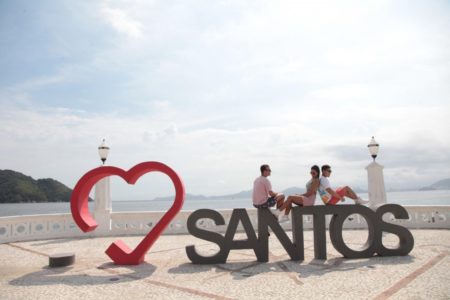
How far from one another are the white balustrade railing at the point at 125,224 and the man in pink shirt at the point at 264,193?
614cm

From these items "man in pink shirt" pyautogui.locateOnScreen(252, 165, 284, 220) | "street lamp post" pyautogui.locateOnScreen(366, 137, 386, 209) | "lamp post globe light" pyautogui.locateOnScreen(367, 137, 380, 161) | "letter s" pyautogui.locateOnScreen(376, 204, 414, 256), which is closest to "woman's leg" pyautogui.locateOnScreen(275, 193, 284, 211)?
"man in pink shirt" pyautogui.locateOnScreen(252, 165, 284, 220)

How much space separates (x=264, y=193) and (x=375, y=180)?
321 inches

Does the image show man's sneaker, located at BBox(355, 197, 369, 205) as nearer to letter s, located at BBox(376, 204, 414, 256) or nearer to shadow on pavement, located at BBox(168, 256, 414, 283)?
letter s, located at BBox(376, 204, 414, 256)

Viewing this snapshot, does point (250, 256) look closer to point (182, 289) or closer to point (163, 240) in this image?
point (182, 289)

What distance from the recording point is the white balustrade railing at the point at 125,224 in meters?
13.1

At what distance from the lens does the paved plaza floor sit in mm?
5754

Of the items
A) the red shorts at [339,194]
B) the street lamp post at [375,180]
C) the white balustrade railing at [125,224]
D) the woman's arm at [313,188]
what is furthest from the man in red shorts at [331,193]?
the street lamp post at [375,180]

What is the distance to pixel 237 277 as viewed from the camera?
6.87m

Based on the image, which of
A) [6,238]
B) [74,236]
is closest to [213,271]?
[74,236]

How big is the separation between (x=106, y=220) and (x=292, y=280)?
979cm

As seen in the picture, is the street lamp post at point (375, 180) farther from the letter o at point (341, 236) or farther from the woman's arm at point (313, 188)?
the woman's arm at point (313, 188)

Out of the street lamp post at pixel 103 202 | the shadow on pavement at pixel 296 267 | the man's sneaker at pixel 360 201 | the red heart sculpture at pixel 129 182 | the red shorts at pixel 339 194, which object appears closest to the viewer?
the shadow on pavement at pixel 296 267

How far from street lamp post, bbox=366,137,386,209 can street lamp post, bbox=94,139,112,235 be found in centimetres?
1103

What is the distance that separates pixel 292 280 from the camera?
653 centimetres
